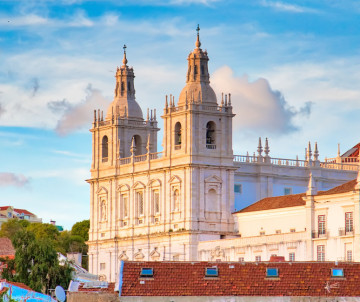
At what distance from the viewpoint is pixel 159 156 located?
141500 mm

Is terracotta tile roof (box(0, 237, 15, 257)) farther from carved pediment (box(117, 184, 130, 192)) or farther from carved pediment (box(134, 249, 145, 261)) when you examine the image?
carved pediment (box(134, 249, 145, 261))

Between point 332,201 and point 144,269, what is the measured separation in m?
43.9

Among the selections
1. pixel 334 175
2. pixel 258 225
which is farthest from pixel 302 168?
pixel 258 225

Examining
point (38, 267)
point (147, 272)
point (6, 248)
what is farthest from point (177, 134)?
point (147, 272)

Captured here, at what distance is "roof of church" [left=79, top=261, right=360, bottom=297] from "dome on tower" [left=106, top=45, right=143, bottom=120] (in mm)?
75596

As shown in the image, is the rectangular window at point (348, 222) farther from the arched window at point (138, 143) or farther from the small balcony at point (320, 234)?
the arched window at point (138, 143)

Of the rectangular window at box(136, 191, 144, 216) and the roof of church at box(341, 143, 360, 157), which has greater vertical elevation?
the roof of church at box(341, 143, 360, 157)

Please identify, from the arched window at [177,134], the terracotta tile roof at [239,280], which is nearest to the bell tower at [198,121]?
the arched window at [177,134]

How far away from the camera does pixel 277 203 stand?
5113 inches

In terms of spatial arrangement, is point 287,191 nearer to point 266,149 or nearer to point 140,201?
point 266,149

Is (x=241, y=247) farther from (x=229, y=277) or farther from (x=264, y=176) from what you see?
(x=229, y=277)

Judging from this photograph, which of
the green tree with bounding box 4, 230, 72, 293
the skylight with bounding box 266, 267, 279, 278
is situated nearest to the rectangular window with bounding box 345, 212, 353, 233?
the green tree with bounding box 4, 230, 72, 293

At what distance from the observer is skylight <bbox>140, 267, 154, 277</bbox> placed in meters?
75.2

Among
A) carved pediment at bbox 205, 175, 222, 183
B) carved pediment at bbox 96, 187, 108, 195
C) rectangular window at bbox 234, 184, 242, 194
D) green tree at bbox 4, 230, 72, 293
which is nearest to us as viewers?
green tree at bbox 4, 230, 72, 293
